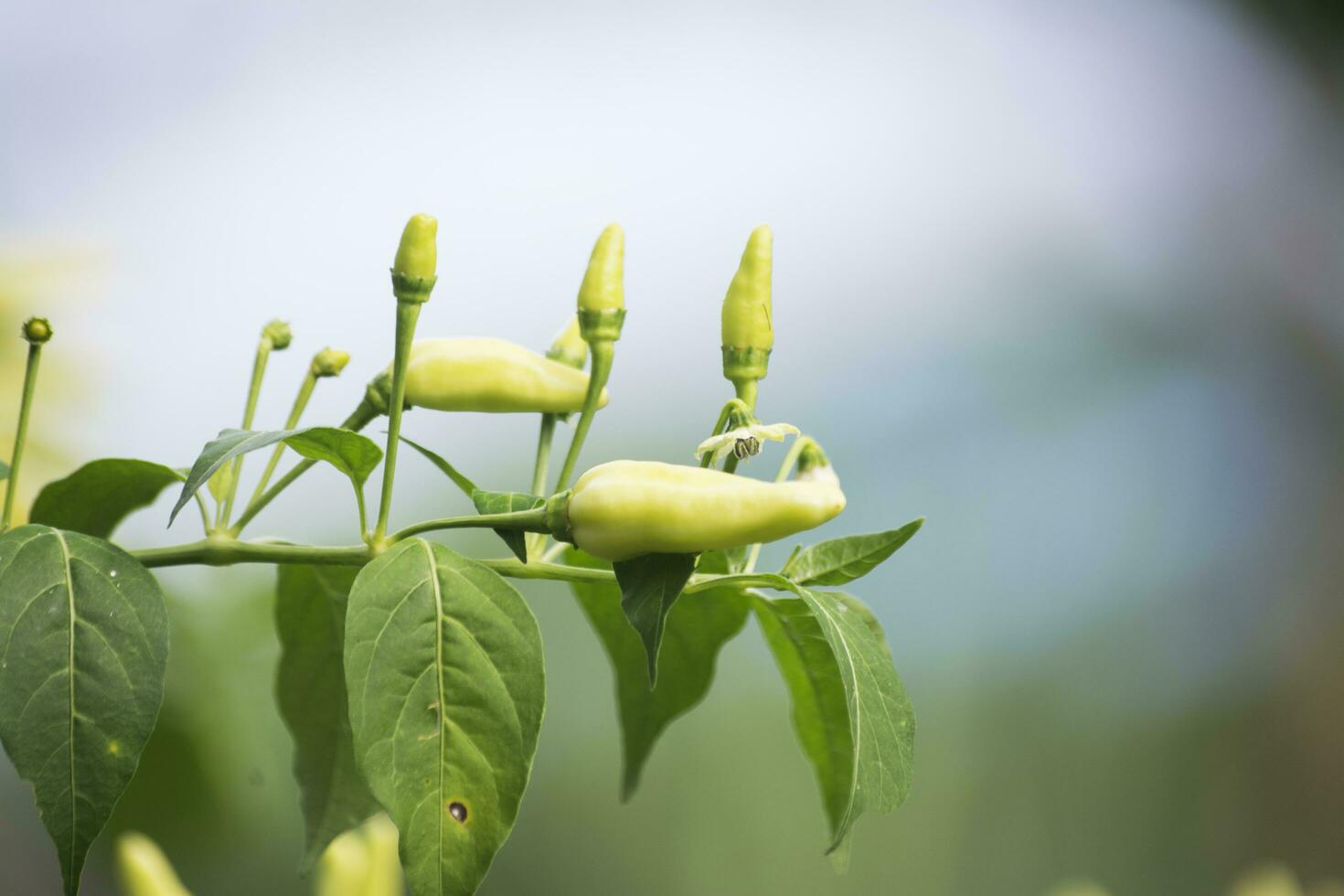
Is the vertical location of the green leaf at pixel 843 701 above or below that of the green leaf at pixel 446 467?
below

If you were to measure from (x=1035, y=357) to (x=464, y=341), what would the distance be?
147 cm

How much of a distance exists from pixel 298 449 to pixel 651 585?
0.23ft

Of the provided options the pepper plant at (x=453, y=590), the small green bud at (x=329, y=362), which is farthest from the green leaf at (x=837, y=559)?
the small green bud at (x=329, y=362)

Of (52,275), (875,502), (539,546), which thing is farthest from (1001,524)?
(539,546)

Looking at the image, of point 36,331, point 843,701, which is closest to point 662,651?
point 843,701

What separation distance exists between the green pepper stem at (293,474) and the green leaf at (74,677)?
0.03 meters

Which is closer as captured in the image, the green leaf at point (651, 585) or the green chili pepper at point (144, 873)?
the green leaf at point (651, 585)

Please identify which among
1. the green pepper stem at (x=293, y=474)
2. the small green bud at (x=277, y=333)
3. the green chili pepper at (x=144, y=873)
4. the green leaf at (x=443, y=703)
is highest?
the small green bud at (x=277, y=333)

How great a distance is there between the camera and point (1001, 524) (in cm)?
150

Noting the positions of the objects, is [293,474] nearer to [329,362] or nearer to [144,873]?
[329,362]

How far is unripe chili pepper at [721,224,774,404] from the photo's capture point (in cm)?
24

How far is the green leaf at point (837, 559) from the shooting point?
240 millimetres

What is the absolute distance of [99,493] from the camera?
0.26 meters

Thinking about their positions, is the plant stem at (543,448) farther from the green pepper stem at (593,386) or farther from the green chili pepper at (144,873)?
the green chili pepper at (144,873)
